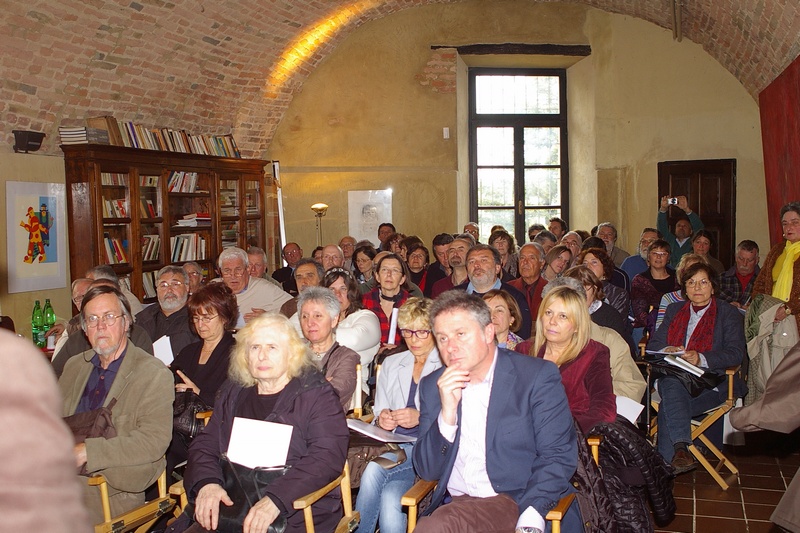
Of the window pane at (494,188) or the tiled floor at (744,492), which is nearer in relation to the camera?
the tiled floor at (744,492)

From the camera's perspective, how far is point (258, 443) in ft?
10.9

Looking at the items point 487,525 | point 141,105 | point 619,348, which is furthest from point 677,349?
point 141,105

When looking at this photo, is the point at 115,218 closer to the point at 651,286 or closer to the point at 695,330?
the point at 651,286

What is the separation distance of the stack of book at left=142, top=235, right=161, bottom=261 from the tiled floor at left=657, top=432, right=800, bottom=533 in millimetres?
5831

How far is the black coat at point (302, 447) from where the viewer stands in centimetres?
327

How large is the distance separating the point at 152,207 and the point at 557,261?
4.39m

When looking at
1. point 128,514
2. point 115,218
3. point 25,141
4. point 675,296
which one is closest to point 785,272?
point 675,296

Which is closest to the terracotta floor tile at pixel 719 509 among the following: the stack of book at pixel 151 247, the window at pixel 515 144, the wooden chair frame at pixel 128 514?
the wooden chair frame at pixel 128 514

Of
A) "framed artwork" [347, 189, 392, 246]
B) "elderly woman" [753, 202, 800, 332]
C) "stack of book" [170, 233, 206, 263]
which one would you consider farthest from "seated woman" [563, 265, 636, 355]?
"framed artwork" [347, 189, 392, 246]

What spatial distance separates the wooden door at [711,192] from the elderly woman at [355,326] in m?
7.36

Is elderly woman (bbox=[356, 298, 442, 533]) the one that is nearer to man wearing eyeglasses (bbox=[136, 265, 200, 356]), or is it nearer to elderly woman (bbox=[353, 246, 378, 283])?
man wearing eyeglasses (bbox=[136, 265, 200, 356])

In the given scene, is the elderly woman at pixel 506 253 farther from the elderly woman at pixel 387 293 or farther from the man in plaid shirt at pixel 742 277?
the elderly woman at pixel 387 293

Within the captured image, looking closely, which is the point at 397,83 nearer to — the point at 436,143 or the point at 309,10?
the point at 436,143

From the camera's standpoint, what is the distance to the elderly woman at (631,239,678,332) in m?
6.86
